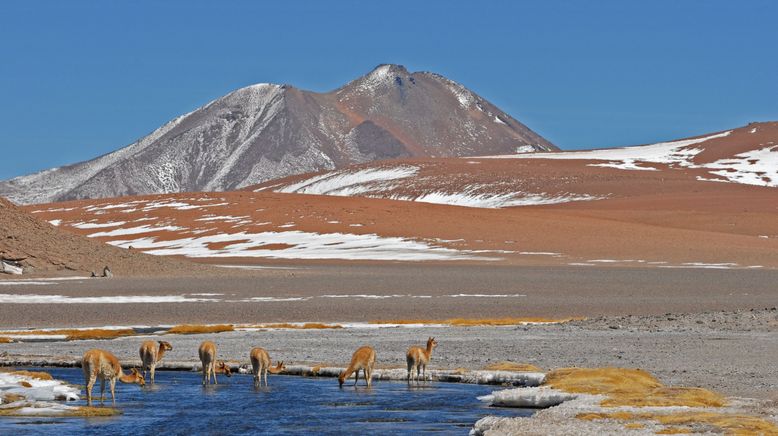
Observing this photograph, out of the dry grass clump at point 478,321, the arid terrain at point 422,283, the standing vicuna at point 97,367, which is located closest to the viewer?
the standing vicuna at point 97,367

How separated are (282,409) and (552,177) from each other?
148 metres

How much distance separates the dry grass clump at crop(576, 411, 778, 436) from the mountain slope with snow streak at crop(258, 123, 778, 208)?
126439 millimetres

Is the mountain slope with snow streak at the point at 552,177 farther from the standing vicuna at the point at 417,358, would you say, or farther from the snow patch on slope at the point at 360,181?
the standing vicuna at the point at 417,358

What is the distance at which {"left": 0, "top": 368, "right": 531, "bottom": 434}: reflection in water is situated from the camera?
52.5ft

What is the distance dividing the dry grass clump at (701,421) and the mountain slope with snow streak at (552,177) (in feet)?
415

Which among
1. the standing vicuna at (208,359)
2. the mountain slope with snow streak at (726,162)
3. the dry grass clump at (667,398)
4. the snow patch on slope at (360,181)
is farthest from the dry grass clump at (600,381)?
the snow patch on slope at (360,181)

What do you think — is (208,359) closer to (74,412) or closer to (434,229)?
(74,412)

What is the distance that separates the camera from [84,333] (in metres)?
30.1

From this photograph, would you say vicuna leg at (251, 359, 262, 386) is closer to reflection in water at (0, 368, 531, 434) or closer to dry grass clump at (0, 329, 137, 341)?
reflection in water at (0, 368, 531, 434)

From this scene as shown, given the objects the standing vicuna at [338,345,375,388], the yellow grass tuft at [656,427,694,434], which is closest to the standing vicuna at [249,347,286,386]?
the standing vicuna at [338,345,375,388]

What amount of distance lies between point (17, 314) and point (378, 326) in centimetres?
1268

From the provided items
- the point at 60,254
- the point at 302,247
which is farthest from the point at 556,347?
the point at 302,247

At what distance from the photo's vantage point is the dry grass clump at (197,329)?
1221 inches

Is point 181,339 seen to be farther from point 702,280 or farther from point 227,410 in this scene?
point 702,280
